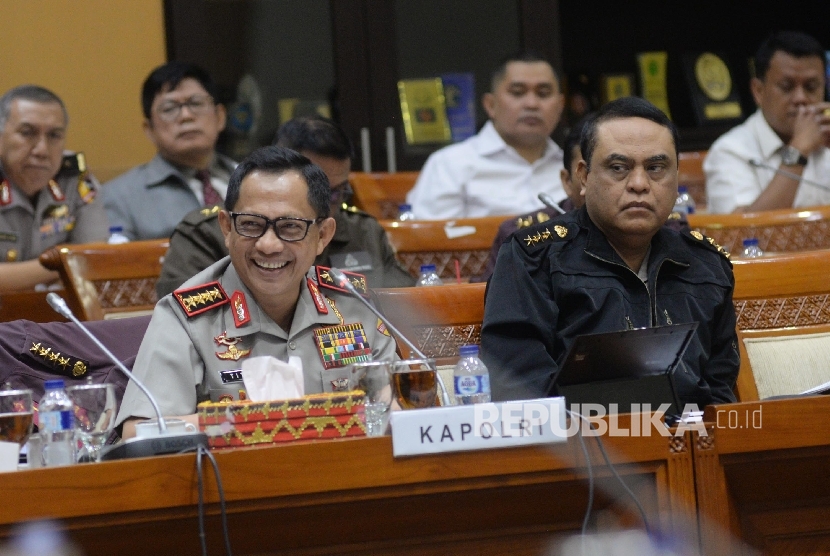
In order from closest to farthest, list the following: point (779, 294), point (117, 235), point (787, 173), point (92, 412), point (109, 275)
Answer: point (92, 412), point (779, 294), point (109, 275), point (117, 235), point (787, 173)

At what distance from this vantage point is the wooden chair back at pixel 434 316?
7.34ft

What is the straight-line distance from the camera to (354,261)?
3039 millimetres

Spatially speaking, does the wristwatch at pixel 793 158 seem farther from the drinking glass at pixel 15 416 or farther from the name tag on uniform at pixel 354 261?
the drinking glass at pixel 15 416

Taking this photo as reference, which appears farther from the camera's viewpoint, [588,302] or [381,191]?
[381,191]

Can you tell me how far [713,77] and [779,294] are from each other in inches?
116

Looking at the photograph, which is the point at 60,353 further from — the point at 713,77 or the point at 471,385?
the point at 713,77

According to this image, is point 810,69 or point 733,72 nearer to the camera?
point 810,69

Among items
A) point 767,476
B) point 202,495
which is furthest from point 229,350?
point 767,476

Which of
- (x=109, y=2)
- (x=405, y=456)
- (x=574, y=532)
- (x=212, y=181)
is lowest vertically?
(x=574, y=532)

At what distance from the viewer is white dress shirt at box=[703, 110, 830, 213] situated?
3.84m

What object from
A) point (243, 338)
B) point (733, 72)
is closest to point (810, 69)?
point (733, 72)

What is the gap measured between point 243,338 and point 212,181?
1757 millimetres

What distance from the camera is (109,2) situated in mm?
4223

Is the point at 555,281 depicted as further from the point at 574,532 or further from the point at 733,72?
the point at 733,72
